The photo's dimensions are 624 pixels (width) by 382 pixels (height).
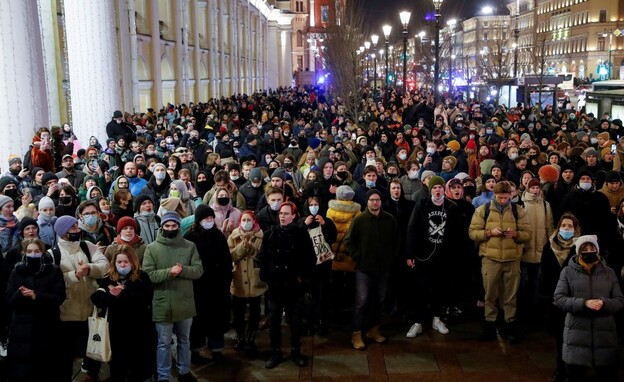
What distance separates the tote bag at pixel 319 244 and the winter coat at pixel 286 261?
57 cm

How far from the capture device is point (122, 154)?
14648 millimetres

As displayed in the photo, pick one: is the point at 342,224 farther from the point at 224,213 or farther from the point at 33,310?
the point at 33,310

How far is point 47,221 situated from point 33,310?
70.8 inches

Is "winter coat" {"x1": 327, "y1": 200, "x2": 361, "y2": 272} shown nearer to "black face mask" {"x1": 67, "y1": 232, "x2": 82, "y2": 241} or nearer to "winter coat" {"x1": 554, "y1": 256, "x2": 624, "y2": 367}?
"winter coat" {"x1": 554, "y1": 256, "x2": 624, "y2": 367}

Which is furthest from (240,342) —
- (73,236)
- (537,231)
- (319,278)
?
(537,231)

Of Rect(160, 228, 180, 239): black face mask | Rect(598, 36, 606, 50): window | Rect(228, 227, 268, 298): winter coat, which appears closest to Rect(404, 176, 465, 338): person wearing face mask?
Rect(228, 227, 268, 298): winter coat

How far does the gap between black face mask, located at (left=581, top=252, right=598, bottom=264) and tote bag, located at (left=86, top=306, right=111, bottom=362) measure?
4.58 metres

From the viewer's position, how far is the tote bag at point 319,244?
838 cm

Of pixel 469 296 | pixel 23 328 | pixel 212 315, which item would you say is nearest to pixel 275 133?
pixel 469 296

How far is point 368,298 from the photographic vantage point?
8430 millimetres

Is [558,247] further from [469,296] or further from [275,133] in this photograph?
[275,133]

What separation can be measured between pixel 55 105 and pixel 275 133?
24.4 ft

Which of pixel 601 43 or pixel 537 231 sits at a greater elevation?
pixel 601 43

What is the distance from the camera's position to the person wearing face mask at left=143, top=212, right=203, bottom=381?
7.00 m
